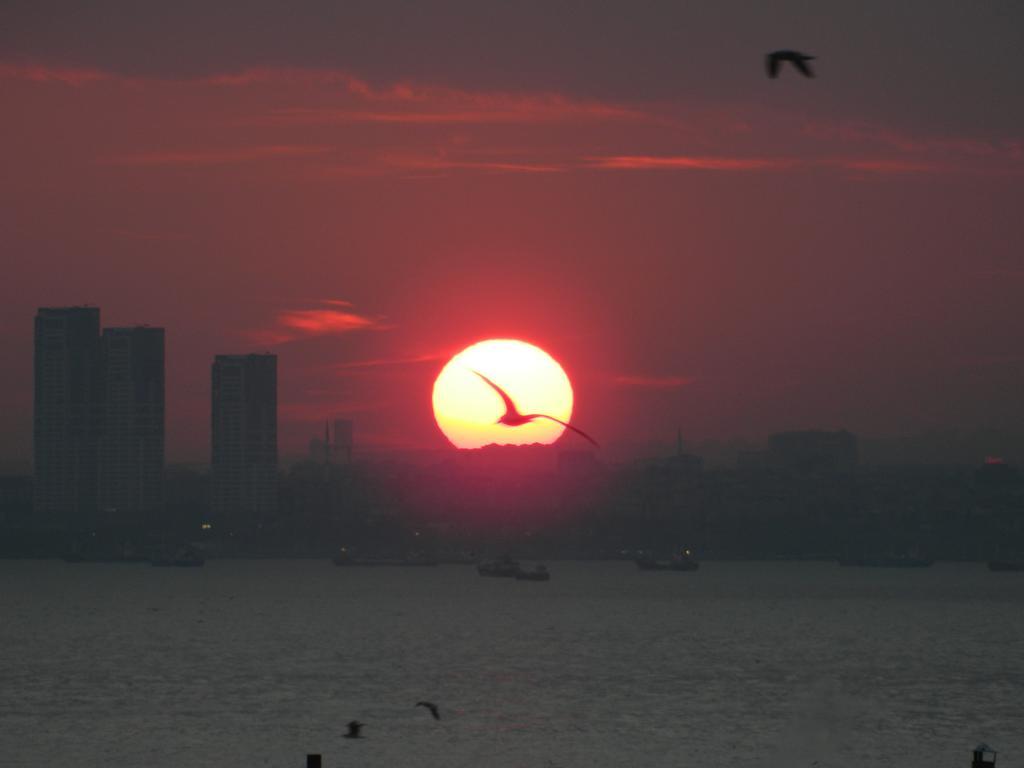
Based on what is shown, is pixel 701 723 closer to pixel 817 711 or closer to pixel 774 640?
Result: pixel 817 711

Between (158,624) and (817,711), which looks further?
(158,624)

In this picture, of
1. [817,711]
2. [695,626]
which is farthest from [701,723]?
[695,626]

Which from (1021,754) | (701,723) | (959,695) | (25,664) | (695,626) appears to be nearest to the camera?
(1021,754)

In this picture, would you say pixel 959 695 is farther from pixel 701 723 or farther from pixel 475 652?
pixel 475 652

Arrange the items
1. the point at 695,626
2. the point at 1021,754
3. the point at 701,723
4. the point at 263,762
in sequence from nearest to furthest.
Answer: the point at 263,762 < the point at 1021,754 < the point at 701,723 < the point at 695,626

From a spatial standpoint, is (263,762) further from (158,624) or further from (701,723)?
(158,624)

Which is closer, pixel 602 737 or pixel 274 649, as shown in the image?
pixel 602 737

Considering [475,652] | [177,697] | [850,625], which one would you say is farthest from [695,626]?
[177,697]

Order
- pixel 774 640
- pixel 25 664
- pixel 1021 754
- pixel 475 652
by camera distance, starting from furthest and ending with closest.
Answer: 1. pixel 774 640
2. pixel 475 652
3. pixel 25 664
4. pixel 1021 754

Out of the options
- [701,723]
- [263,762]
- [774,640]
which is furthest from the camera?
[774,640]
